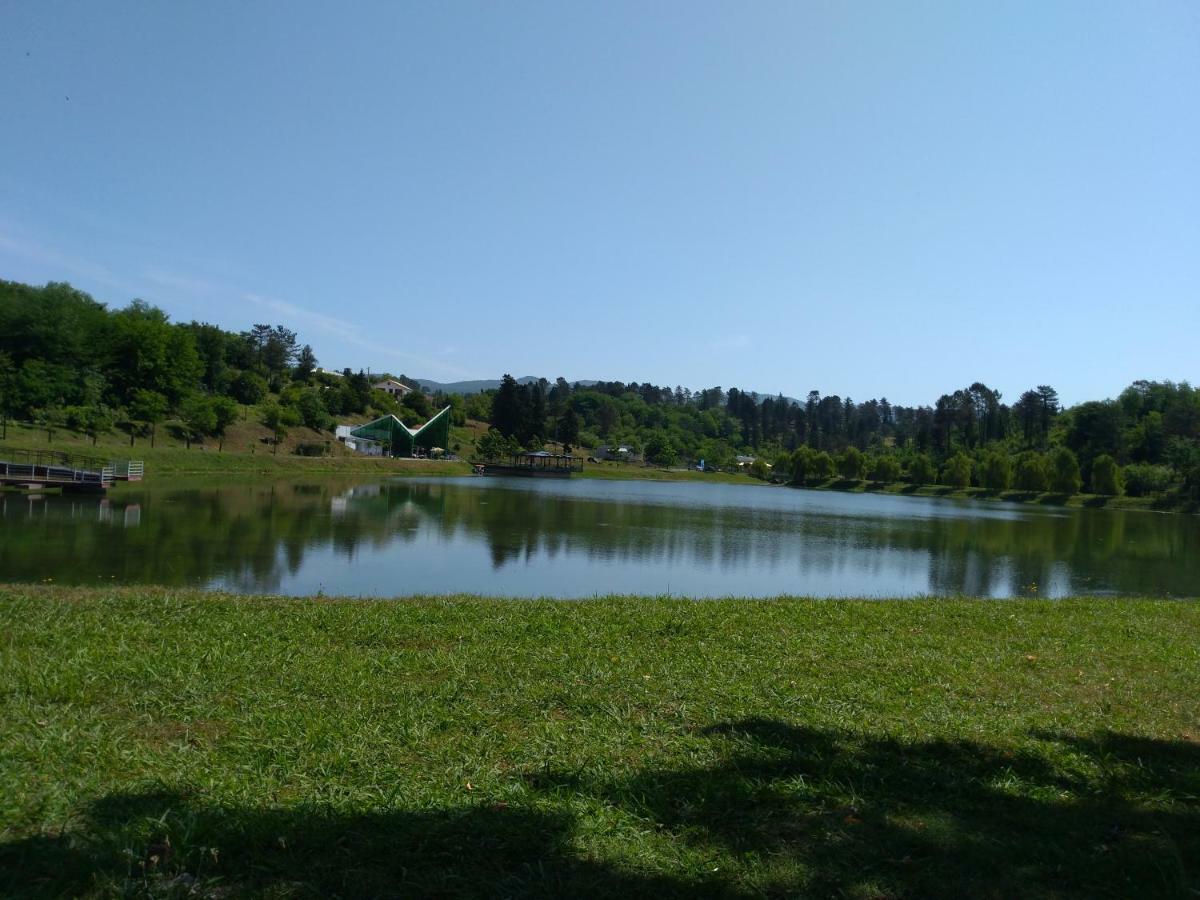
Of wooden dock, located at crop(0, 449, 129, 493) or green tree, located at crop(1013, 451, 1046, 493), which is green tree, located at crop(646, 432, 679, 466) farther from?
wooden dock, located at crop(0, 449, 129, 493)

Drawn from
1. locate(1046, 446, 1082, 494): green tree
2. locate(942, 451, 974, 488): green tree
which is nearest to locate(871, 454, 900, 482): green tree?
locate(942, 451, 974, 488): green tree

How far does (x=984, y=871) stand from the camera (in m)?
3.65

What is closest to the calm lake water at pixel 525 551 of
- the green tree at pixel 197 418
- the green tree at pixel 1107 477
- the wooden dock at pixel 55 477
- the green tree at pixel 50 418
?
the wooden dock at pixel 55 477

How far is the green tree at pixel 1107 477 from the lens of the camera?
78.1 m

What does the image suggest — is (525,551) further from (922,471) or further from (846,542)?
(922,471)

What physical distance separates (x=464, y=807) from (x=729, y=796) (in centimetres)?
138

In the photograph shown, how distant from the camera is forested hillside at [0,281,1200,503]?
56.4 m

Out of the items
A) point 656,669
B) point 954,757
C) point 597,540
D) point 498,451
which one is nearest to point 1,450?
point 597,540

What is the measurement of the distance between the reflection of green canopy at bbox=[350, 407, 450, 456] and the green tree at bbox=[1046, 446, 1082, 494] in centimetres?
6160

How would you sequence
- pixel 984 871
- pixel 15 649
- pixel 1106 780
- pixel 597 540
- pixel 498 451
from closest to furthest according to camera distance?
pixel 984 871, pixel 1106 780, pixel 15 649, pixel 597 540, pixel 498 451

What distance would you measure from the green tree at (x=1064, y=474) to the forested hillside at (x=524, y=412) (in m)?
0.13

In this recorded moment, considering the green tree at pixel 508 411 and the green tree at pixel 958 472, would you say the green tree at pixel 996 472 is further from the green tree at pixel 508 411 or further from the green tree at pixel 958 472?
the green tree at pixel 508 411

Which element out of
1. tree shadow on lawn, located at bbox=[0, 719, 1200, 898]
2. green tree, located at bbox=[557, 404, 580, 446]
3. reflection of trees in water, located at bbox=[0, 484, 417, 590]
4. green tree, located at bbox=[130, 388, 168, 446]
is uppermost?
green tree, located at bbox=[557, 404, 580, 446]

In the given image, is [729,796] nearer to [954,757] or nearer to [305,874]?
[954,757]
